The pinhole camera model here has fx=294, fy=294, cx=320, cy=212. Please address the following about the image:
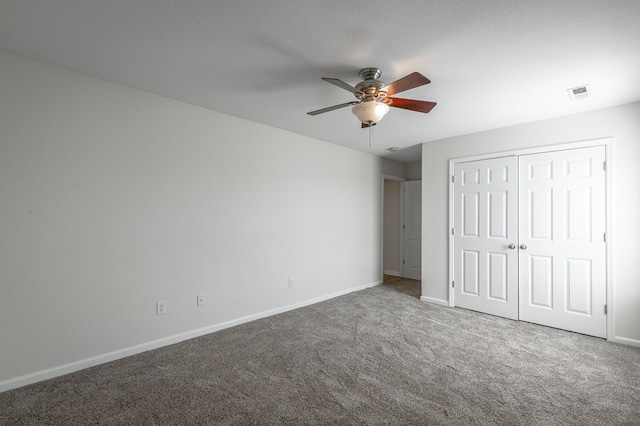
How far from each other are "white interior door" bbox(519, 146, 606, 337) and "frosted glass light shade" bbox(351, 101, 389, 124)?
2325 mm

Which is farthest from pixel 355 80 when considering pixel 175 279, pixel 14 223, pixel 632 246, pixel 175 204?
pixel 632 246

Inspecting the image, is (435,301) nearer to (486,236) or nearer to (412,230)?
(486,236)

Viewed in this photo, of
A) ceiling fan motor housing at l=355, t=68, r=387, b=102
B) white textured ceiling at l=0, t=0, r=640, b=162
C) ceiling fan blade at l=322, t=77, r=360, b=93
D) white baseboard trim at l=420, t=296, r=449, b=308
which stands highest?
white textured ceiling at l=0, t=0, r=640, b=162

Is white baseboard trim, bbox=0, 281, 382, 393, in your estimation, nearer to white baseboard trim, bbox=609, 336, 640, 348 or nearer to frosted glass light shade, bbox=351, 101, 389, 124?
frosted glass light shade, bbox=351, 101, 389, 124

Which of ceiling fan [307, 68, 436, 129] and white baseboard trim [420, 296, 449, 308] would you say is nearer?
ceiling fan [307, 68, 436, 129]

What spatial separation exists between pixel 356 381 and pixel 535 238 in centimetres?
277

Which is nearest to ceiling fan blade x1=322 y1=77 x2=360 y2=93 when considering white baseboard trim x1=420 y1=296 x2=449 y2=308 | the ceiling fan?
the ceiling fan

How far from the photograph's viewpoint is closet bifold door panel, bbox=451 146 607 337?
3.12 meters

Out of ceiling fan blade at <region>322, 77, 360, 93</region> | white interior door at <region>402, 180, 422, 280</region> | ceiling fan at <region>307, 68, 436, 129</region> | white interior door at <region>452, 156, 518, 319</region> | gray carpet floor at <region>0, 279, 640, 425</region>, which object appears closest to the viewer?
gray carpet floor at <region>0, 279, 640, 425</region>

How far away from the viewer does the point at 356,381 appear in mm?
2209

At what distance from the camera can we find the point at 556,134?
3338 millimetres

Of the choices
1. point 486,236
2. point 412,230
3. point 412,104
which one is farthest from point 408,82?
point 412,230

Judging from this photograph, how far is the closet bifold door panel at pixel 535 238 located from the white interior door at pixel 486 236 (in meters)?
0.01

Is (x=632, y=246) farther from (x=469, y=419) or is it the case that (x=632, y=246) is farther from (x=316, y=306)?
(x=316, y=306)
